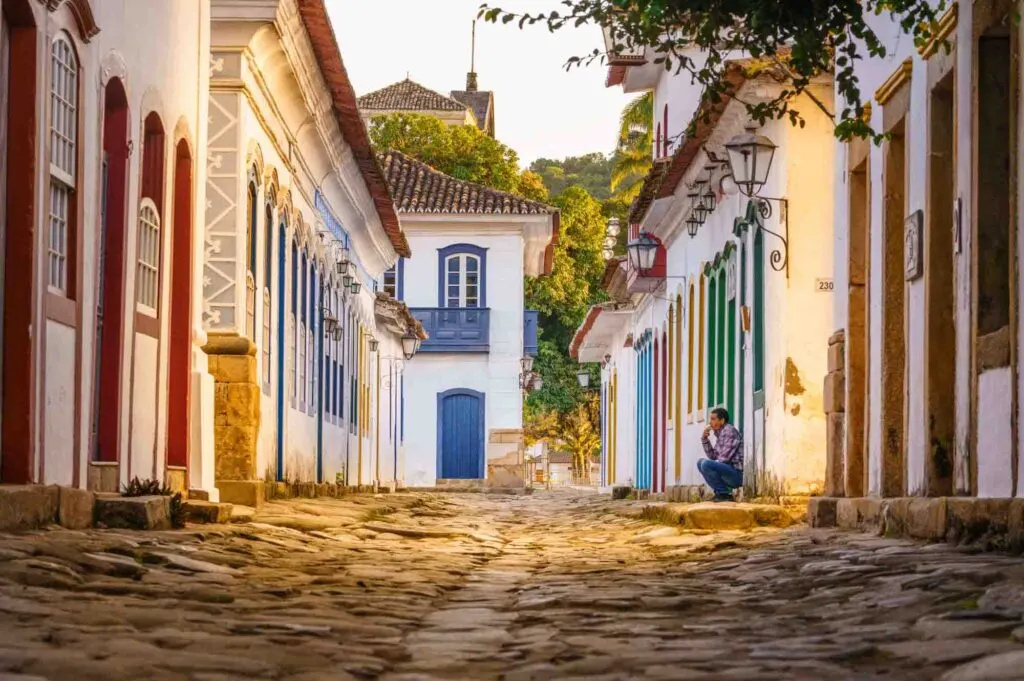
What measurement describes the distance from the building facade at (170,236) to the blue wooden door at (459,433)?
2002cm

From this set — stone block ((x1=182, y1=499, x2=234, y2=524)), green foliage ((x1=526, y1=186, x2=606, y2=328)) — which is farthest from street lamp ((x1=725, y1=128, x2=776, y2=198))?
green foliage ((x1=526, y1=186, x2=606, y2=328))

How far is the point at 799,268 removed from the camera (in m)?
16.9

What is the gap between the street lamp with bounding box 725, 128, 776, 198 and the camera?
53.7 ft

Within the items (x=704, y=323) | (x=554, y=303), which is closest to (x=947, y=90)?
(x=704, y=323)

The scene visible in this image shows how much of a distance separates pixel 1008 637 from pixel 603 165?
94707 millimetres

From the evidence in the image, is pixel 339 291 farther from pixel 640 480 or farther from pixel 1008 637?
pixel 1008 637

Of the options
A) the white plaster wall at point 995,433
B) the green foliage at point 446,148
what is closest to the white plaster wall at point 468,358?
the green foliage at point 446,148

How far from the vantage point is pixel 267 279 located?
760 inches

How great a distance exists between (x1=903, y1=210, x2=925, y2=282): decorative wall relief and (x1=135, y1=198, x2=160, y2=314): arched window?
17.5 feet

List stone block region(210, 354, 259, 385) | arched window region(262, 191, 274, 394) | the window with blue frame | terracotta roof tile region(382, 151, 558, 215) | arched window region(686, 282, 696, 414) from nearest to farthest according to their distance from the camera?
1. stone block region(210, 354, 259, 385)
2. arched window region(262, 191, 274, 394)
3. the window with blue frame
4. arched window region(686, 282, 696, 414)
5. terracotta roof tile region(382, 151, 558, 215)

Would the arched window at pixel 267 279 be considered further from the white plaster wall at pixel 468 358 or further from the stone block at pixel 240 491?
the white plaster wall at pixel 468 358

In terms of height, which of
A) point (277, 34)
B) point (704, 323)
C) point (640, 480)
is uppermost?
point (277, 34)

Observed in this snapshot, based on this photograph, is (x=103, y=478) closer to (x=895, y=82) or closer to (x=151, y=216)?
(x=151, y=216)

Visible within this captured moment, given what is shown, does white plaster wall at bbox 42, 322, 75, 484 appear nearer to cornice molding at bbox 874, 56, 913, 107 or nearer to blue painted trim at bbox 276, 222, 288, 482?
Answer: cornice molding at bbox 874, 56, 913, 107
